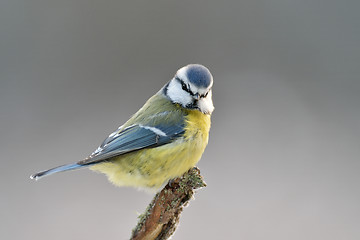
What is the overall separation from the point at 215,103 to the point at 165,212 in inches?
107

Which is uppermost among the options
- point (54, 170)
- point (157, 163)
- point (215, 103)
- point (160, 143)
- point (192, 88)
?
point (215, 103)

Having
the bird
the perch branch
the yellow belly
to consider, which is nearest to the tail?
the bird

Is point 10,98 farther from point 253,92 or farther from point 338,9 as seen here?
point 338,9

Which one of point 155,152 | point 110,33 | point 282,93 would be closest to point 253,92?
point 282,93

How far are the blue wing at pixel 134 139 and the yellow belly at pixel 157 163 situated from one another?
0.03 meters

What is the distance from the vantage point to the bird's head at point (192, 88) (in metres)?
2.30

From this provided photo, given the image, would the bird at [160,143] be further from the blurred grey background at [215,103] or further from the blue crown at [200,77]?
the blurred grey background at [215,103]

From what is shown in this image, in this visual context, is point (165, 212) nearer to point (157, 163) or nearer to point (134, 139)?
point (157, 163)

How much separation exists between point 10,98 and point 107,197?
1.66 metres

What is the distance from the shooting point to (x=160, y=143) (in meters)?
2.24

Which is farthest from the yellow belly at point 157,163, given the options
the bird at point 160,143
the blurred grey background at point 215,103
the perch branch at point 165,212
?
the blurred grey background at point 215,103

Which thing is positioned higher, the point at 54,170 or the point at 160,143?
the point at 160,143

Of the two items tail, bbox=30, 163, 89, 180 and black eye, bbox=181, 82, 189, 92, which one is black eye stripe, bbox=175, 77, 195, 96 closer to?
black eye, bbox=181, 82, 189, 92

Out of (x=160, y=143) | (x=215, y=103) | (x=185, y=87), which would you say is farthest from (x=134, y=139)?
(x=215, y=103)
